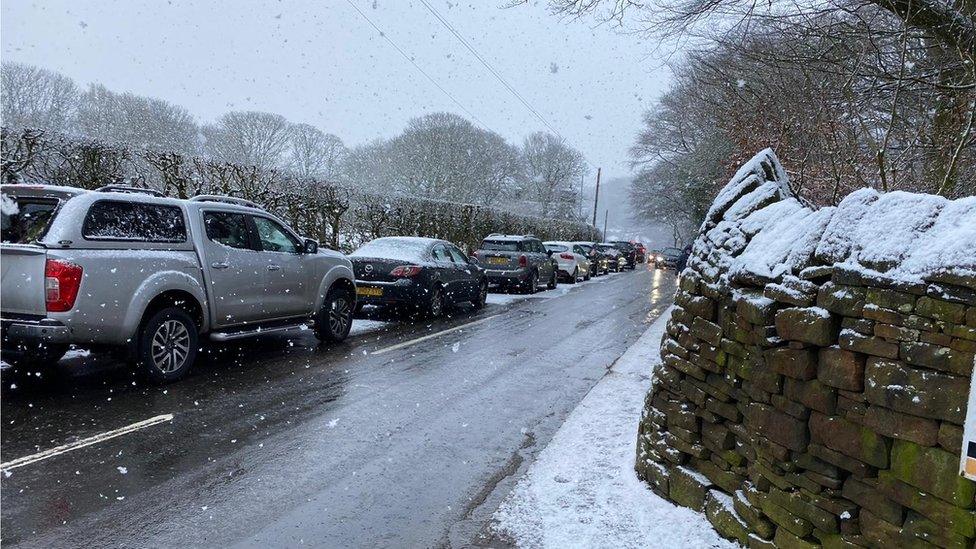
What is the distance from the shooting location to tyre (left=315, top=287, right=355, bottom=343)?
9070mm

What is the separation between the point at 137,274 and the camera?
20.0 ft

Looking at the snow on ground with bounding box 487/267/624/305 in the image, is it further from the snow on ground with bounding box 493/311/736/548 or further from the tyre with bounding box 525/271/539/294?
the snow on ground with bounding box 493/311/736/548

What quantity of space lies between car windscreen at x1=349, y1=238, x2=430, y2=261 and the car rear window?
17.7 feet

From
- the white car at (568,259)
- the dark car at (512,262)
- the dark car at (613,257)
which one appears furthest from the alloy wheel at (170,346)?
the dark car at (613,257)

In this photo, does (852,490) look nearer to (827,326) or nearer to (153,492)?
(827,326)

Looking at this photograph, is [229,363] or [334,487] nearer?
[334,487]

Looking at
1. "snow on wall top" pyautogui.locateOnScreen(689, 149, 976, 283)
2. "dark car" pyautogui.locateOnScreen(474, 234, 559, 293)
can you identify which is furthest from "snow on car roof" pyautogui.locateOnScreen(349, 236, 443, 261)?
"snow on wall top" pyautogui.locateOnScreen(689, 149, 976, 283)

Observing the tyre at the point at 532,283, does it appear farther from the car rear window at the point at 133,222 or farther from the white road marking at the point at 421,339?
the car rear window at the point at 133,222

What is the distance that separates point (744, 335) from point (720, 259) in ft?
2.07

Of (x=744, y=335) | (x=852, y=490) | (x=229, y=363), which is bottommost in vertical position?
(x=229, y=363)

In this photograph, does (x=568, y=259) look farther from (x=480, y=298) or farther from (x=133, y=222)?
(x=133, y=222)

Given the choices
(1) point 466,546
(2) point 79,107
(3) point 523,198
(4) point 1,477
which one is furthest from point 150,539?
(3) point 523,198

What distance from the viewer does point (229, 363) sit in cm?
753

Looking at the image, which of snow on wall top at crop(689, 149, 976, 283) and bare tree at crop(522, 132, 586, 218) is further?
bare tree at crop(522, 132, 586, 218)
